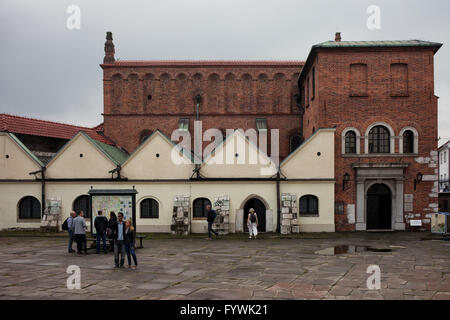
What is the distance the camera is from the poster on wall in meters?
19.7

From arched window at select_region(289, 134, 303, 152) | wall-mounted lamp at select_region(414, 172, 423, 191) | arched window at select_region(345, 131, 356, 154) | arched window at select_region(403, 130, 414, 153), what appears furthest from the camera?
arched window at select_region(289, 134, 303, 152)

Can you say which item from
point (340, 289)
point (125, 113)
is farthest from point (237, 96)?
point (340, 289)

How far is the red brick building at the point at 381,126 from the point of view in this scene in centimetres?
2522

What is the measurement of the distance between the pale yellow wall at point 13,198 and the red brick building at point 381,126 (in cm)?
1809

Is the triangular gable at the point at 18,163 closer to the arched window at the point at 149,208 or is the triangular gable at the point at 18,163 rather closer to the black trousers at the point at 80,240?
the arched window at the point at 149,208


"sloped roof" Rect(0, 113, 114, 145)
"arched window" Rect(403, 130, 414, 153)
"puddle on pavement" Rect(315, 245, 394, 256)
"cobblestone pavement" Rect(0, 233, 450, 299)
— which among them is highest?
"sloped roof" Rect(0, 113, 114, 145)

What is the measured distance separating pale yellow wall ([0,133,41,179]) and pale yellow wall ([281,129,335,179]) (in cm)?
1543

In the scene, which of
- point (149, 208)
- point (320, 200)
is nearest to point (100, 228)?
point (149, 208)

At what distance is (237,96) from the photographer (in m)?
36.3

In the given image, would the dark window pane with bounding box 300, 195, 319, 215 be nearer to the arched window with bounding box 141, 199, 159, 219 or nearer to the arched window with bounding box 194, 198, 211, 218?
the arched window with bounding box 194, 198, 211, 218

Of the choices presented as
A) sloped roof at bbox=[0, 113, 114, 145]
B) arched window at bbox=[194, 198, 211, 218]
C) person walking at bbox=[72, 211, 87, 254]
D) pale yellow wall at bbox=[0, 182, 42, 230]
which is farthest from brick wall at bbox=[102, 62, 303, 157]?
person walking at bbox=[72, 211, 87, 254]

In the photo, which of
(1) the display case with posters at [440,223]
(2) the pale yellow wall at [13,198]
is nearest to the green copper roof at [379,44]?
(1) the display case with posters at [440,223]

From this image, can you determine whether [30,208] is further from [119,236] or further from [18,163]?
[119,236]

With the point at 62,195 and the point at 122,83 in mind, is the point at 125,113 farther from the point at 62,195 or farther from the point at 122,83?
the point at 62,195
